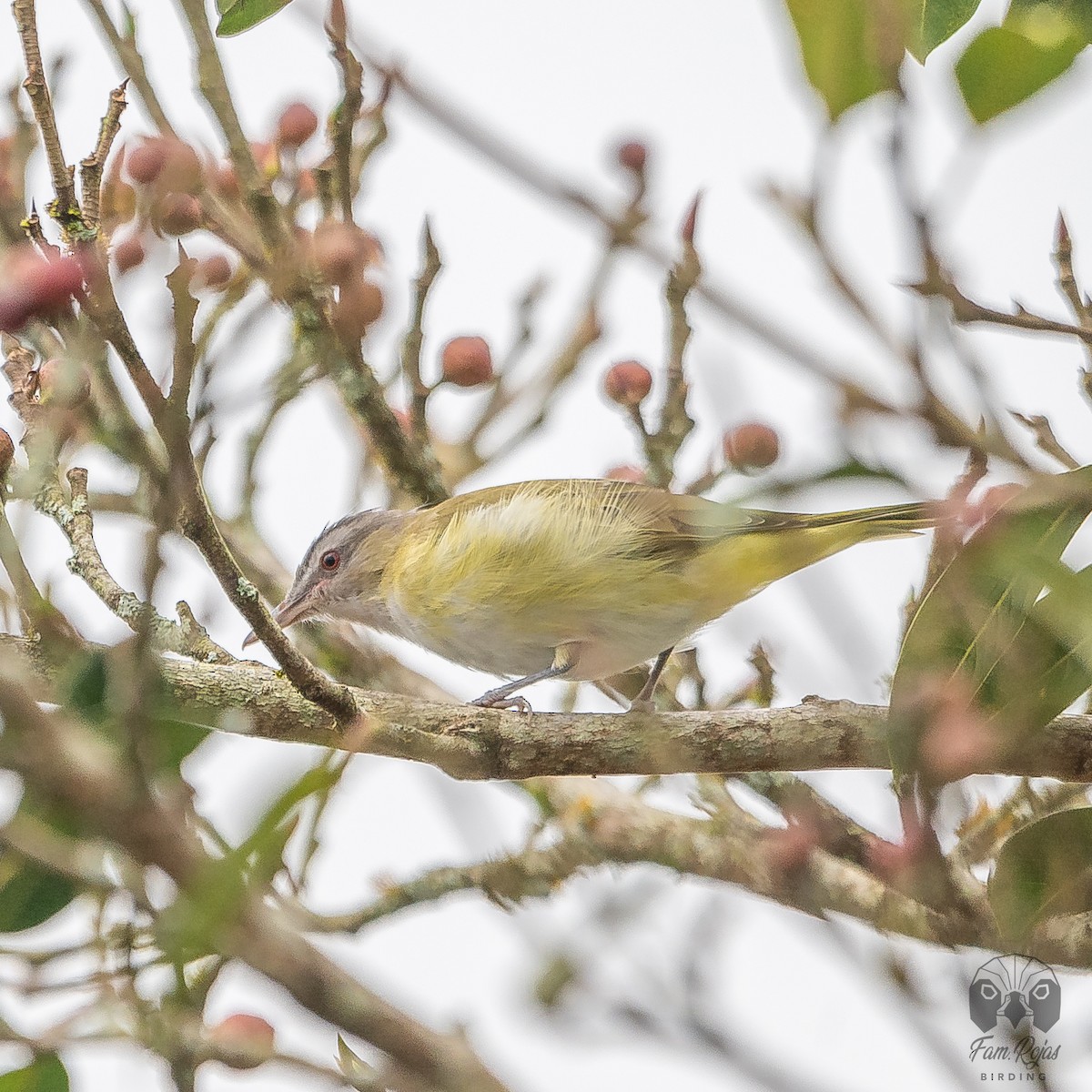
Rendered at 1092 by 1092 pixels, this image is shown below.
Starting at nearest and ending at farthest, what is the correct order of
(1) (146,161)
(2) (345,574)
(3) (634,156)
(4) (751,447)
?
(1) (146,161) → (3) (634,156) → (4) (751,447) → (2) (345,574)

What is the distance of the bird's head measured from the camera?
180 inches

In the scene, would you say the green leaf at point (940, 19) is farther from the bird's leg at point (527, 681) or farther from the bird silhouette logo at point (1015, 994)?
the bird's leg at point (527, 681)

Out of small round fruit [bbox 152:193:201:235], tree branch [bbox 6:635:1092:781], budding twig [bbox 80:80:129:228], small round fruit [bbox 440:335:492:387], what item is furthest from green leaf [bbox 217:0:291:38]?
small round fruit [bbox 440:335:492:387]

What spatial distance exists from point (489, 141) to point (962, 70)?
1.57ft

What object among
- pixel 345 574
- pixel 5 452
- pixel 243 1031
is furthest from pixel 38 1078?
pixel 345 574

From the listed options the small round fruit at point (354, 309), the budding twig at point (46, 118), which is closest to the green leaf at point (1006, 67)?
the budding twig at point (46, 118)

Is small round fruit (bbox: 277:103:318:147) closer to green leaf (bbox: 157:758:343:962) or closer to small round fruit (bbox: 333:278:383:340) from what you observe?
small round fruit (bbox: 333:278:383:340)

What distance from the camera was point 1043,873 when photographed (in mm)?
2154

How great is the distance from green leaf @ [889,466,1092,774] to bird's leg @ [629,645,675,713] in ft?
2.53

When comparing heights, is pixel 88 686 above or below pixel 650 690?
above

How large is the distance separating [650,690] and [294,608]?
1.50 metres

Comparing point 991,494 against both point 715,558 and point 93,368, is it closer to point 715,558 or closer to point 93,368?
point 93,368

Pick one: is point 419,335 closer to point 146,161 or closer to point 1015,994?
point 146,161

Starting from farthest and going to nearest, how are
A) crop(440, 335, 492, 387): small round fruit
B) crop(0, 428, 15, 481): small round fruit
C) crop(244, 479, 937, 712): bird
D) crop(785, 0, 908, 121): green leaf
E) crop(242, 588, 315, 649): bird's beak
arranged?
crop(242, 588, 315, 649): bird's beak → crop(244, 479, 937, 712): bird → crop(440, 335, 492, 387): small round fruit → crop(0, 428, 15, 481): small round fruit → crop(785, 0, 908, 121): green leaf
